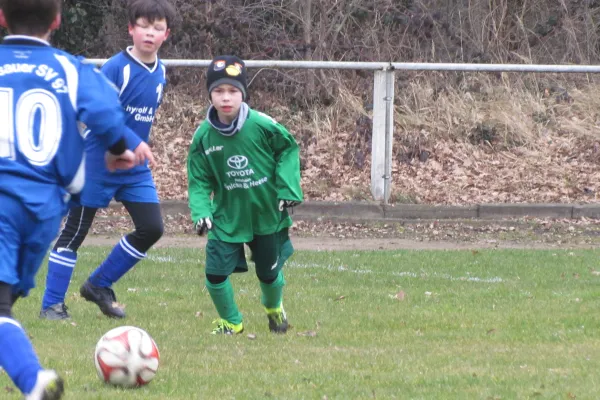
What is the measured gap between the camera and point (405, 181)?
14914 millimetres

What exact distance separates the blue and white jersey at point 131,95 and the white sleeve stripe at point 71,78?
8.93ft

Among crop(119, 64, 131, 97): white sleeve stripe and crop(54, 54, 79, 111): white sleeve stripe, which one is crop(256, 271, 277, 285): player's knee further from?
crop(54, 54, 79, 111): white sleeve stripe

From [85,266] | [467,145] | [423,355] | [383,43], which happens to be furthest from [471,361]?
[383,43]

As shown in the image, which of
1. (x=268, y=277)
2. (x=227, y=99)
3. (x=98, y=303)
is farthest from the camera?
(x=98, y=303)

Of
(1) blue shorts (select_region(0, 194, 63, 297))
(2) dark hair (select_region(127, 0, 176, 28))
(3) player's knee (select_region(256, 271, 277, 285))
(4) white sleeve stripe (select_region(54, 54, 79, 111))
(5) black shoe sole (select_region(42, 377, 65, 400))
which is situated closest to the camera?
(5) black shoe sole (select_region(42, 377, 65, 400))

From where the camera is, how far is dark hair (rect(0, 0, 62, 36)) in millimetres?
4242

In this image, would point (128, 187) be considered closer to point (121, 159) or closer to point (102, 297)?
point (102, 297)

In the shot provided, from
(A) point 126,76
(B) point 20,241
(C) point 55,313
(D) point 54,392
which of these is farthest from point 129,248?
(D) point 54,392

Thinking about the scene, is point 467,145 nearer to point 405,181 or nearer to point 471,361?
point 405,181

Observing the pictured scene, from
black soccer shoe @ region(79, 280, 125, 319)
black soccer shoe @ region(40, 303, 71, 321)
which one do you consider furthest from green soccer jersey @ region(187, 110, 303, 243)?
black soccer shoe @ region(40, 303, 71, 321)

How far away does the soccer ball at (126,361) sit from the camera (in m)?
5.16

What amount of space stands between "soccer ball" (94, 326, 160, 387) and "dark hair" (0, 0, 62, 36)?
1595 mm

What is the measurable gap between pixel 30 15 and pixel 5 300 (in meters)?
1.11

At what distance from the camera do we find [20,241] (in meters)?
4.29
